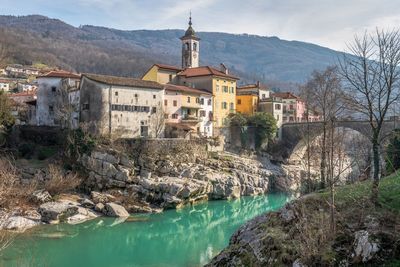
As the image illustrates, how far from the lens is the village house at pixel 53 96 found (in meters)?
47.8

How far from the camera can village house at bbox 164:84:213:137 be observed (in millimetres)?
50656

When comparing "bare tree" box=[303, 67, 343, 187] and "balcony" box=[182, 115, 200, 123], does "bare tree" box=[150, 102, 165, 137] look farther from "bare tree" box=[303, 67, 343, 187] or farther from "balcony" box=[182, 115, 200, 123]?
"bare tree" box=[303, 67, 343, 187]

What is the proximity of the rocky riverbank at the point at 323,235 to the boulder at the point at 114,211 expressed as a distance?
70.1ft

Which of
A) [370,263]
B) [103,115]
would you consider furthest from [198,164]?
[370,263]

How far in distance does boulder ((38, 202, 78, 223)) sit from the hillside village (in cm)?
1108

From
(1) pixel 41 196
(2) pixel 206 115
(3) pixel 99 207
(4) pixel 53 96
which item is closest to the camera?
(1) pixel 41 196

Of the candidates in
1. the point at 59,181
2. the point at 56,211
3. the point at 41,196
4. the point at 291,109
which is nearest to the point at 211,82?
the point at 291,109

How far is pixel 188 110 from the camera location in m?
53.4

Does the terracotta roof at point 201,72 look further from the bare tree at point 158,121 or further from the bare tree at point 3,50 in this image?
the bare tree at point 3,50

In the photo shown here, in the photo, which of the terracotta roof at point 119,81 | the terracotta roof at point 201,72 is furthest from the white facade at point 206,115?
A: the terracotta roof at point 119,81

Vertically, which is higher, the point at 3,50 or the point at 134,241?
the point at 3,50

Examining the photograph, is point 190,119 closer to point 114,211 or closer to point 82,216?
point 114,211

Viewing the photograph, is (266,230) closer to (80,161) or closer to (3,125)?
(80,161)

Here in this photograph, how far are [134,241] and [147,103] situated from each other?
21202mm
